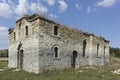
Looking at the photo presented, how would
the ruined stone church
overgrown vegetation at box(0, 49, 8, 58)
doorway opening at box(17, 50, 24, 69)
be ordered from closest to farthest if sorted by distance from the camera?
the ruined stone church, doorway opening at box(17, 50, 24, 69), overgrown vegetation at box(0, 49, 8, 58)

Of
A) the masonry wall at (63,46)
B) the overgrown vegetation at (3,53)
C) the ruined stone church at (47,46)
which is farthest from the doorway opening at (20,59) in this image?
the overgrown vegetation at (3,53)

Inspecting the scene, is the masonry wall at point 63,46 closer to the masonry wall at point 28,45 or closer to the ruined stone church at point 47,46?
the ruined stone church at point 47,46

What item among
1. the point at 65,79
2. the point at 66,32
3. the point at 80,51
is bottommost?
the point at 65,79

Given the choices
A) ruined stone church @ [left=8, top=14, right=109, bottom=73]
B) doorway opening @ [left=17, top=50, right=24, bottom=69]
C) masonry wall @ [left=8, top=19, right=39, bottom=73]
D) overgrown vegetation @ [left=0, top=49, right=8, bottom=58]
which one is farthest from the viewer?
overgrown vegetation @ [left=0, top=49, right=8, bottom=58]

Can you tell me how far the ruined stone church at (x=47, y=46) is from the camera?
80.7 feet

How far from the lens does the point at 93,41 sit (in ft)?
111

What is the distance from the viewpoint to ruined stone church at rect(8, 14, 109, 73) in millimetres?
24594

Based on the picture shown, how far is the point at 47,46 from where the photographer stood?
82.5ft

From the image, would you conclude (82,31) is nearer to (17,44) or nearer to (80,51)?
Answer: (80,51)

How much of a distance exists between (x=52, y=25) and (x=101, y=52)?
46.8 feet

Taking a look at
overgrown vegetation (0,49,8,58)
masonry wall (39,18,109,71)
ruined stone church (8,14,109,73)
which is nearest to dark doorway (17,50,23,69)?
ruined stone church (8,14,109,73)

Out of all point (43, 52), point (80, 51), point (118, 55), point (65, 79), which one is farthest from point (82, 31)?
point (118, 55)

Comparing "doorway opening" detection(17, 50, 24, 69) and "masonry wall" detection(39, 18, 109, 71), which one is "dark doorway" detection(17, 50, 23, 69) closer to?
"doorway opening" detection(17, 50, 24, 69)

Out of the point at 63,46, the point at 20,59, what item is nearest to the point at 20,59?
the point at 20,59
